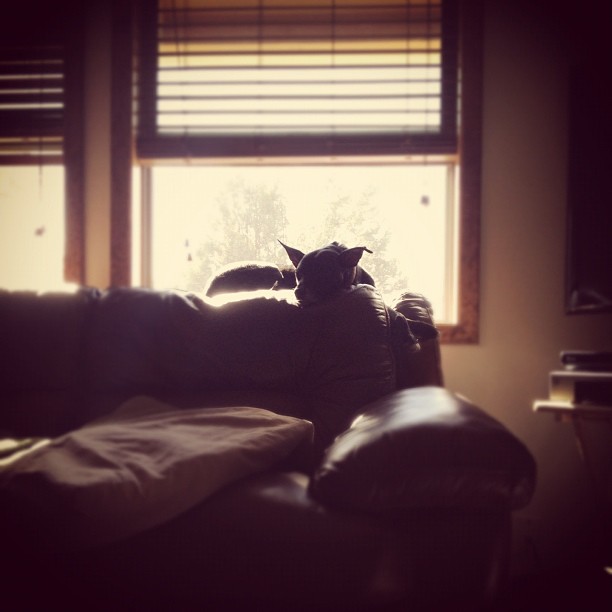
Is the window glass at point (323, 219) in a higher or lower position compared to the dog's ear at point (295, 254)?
higher

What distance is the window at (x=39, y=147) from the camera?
213cm

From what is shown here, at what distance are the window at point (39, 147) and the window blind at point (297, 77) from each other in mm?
314

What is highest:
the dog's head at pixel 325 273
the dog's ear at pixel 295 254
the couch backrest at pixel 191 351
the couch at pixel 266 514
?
the dog's ear at pixel 295 254

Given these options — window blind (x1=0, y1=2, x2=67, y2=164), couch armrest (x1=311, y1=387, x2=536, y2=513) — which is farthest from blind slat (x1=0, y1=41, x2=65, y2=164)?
couch armrest (x1=311, y1=387, x2=536, y2=513)

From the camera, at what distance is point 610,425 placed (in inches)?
76.4

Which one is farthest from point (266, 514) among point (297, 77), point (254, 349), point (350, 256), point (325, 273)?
point (297, 77)

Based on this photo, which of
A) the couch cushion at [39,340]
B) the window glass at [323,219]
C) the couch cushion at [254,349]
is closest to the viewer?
the couch cushion at [254,349]

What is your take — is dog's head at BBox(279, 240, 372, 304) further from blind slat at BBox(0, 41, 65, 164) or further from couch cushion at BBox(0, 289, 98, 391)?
blind slat at BBox(0, 41, 65, 164)

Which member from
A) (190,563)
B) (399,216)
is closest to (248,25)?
(399,216)

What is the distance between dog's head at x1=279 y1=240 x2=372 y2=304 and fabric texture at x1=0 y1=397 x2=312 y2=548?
527mm

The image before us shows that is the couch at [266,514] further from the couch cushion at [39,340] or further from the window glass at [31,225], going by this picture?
the window glass at [31,225]

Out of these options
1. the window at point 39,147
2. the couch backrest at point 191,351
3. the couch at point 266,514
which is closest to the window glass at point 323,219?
the window at point 39,147

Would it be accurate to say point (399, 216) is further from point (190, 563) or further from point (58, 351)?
point (190, 563)

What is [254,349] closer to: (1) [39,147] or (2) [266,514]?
(2) [266,514]
